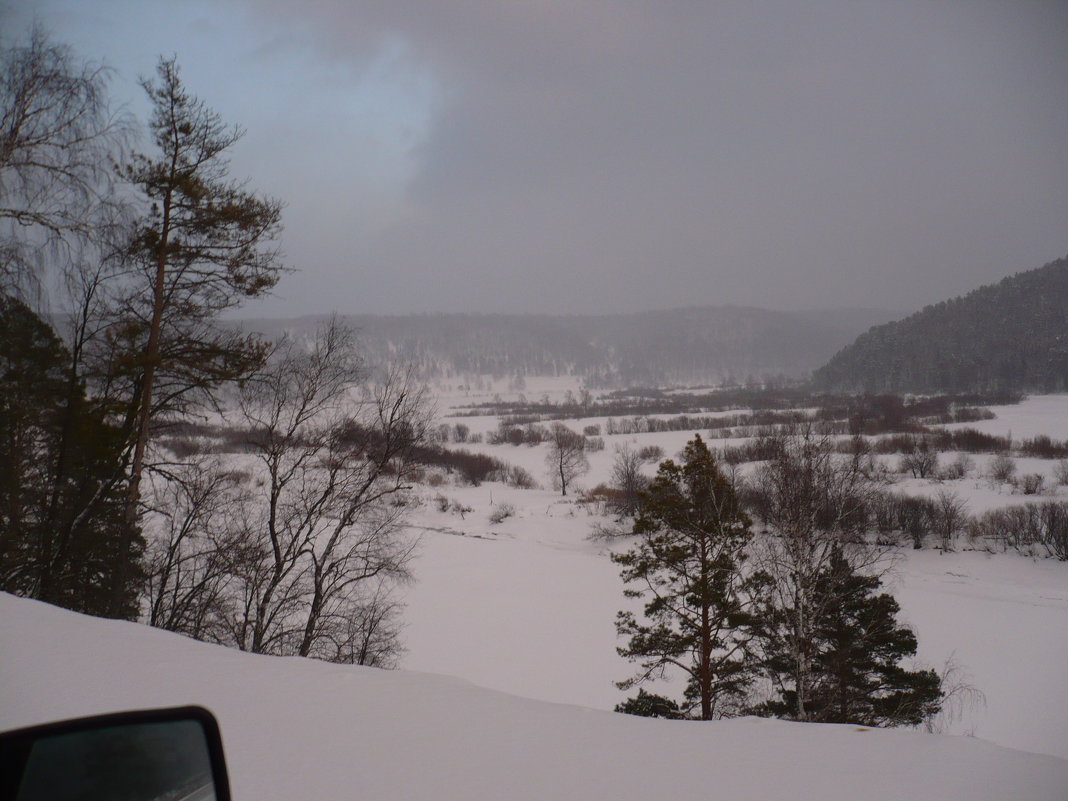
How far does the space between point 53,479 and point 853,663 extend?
14761 millimetres

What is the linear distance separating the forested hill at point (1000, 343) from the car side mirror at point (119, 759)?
15629 mm

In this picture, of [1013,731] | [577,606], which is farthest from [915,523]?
[1013,731]

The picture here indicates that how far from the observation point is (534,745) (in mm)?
3752

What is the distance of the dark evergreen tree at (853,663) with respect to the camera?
1046cm

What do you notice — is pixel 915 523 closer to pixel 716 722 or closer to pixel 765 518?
pixel 765 518

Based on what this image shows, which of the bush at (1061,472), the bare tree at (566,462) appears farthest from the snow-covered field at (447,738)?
the bare tree at (566,462)

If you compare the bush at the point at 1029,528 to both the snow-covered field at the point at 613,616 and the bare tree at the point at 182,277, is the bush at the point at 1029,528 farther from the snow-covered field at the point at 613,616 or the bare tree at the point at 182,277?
the bare tree at the point at 182,277

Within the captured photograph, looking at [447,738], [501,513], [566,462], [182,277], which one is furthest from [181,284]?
[566,462]

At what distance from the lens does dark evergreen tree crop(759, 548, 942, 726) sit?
10.5 m

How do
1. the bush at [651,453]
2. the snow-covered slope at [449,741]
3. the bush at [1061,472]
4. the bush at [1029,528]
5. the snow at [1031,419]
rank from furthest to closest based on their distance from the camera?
1. the bush at [651,453]
2. the bush at [1029,528]
3. the bush at [1061,472]
4. the snow at [1031,419]
5. the snow-covered slope at [449,741]

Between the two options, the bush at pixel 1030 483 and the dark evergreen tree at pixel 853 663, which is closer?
the dark evergreen tree at pixel 853 663

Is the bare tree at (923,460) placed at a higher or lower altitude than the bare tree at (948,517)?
higher

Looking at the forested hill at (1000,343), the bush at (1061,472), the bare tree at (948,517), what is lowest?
the bare tree at (948,517)

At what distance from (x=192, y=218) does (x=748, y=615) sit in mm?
12488
